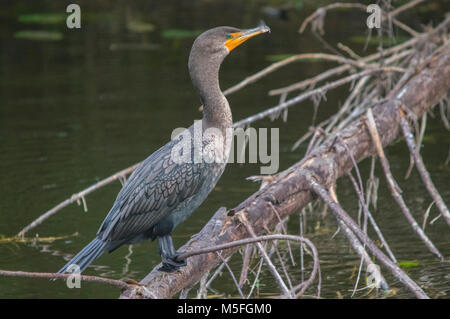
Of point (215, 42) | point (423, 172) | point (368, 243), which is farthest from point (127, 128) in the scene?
point (368, 243)

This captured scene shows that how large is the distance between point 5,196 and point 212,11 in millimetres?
9502

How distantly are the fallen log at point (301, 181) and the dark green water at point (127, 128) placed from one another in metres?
0.75

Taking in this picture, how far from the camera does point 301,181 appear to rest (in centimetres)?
438

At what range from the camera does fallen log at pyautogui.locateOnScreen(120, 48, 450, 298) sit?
389 centimetres

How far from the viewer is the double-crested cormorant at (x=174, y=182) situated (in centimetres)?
378

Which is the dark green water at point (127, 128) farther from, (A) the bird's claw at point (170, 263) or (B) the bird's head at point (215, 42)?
(B) the bird's head at point (215, 42)

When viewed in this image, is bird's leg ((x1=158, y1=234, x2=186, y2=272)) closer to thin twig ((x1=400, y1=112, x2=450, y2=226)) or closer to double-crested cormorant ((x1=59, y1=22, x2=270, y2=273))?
double-crested cormorant ((x1=59, y1=22, x2=270, y2=273))

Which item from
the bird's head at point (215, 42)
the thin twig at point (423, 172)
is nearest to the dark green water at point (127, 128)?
the thin twig at point (423, 172)

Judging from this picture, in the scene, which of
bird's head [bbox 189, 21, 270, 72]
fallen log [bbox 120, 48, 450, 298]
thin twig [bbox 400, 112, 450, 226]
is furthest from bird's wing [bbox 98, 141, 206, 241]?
thin twig [bbox 400, 112, 450, 226]

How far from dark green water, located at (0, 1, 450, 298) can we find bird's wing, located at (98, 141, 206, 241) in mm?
1184

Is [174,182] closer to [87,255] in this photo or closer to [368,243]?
[87,255]
